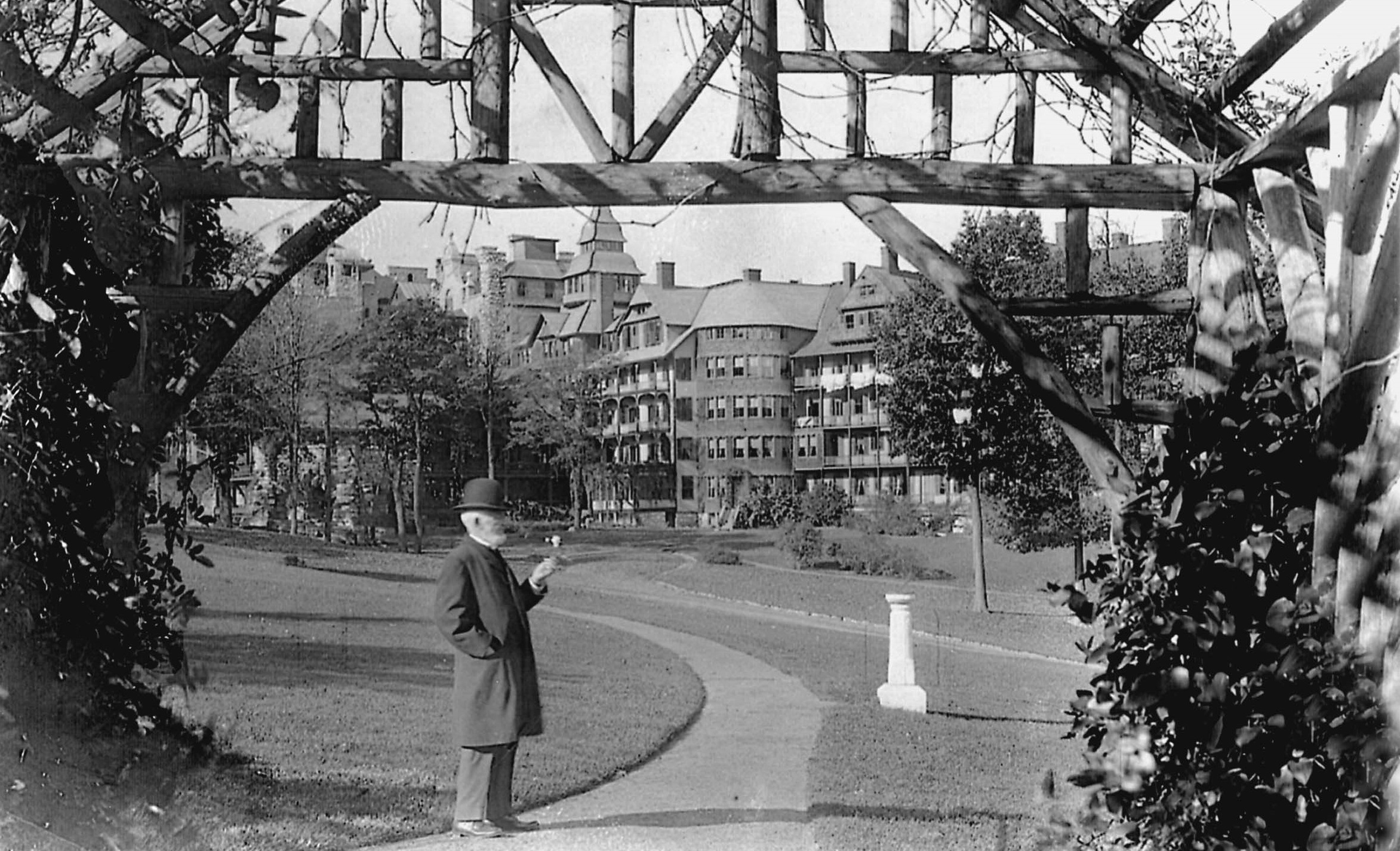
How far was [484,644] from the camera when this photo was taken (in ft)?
21.5

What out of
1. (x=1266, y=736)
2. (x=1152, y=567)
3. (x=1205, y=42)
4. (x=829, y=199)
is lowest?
(x=1266, y=736)

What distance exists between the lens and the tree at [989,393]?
65.3 feet

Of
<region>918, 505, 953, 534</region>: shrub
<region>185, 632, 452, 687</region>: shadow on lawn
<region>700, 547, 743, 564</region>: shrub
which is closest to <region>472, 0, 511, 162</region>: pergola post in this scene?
<region>185, 632, 452, 687</region>: shadow on lawn

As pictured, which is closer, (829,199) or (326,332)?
(829,199)

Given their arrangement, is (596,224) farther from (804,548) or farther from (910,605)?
(804,548)

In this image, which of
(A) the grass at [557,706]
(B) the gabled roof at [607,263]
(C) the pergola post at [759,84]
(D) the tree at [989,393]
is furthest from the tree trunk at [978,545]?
(C) the pergola post at [759,84]

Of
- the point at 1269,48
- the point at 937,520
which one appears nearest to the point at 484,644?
the point at 1269,48

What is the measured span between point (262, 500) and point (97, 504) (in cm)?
1571

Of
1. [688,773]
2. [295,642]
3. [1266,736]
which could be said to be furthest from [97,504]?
[295,642]

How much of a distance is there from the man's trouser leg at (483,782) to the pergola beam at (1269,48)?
14.3 feet

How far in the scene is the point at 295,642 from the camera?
13375 millimetres

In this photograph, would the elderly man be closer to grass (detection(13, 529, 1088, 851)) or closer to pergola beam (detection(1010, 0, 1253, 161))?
grass (detection(13, 529, 1088, 851))

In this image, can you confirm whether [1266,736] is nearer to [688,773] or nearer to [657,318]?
[688,773]

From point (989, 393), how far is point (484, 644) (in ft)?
47.3
